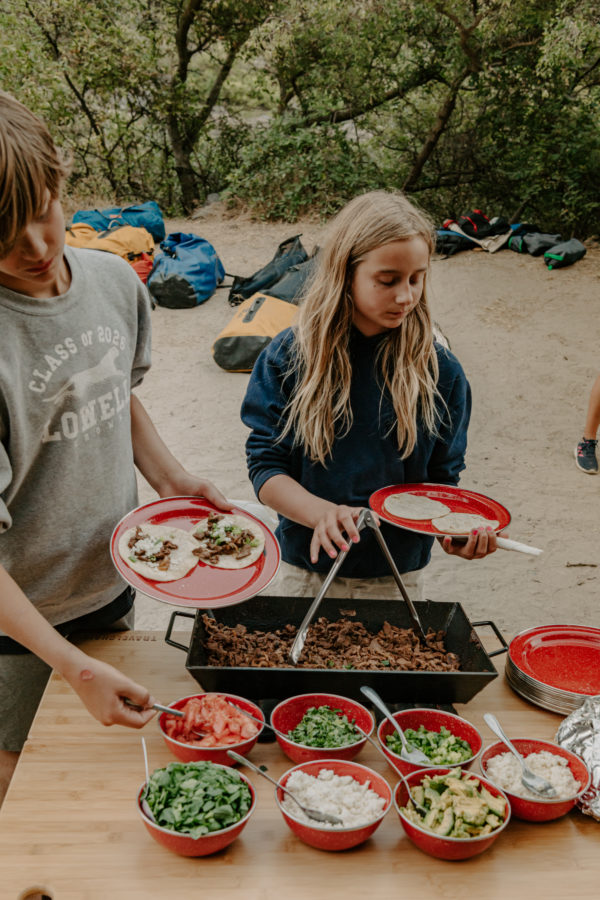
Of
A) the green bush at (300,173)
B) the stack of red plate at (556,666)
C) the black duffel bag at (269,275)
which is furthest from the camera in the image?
the green bush at (300,173)

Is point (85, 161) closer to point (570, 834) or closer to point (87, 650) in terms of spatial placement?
point (87, 650)

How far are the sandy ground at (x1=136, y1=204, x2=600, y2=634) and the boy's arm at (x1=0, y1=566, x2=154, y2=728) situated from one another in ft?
7.69

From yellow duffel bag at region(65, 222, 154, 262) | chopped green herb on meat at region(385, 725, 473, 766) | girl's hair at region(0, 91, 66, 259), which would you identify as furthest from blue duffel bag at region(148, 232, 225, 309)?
chopped green herb on meat at region(385, 725, 473, 766)

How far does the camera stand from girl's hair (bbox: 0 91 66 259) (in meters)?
1.20

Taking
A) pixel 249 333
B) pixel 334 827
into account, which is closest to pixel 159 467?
pixel 334 827

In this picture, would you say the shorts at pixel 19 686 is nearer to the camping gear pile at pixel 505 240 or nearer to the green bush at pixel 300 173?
the camping gear pile at pixel 505 240

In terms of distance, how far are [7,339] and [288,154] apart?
1057cm

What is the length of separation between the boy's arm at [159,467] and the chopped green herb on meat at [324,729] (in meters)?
0.59

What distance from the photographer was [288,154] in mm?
11055

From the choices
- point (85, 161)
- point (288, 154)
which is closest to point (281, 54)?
point (288, 154)

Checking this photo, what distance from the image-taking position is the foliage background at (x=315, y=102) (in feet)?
32.7

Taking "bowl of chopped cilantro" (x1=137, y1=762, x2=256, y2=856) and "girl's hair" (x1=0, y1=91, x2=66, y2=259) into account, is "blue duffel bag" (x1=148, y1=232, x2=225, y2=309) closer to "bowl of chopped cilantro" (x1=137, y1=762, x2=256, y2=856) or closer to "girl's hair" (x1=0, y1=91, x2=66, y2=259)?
"girl's hair" (x1=0, y1=91, x2=66, y2=259)

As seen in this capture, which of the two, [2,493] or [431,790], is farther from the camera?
[2,493]

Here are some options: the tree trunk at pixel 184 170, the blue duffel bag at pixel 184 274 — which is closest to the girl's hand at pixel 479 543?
the blue duffel bag at pixel 184 274
